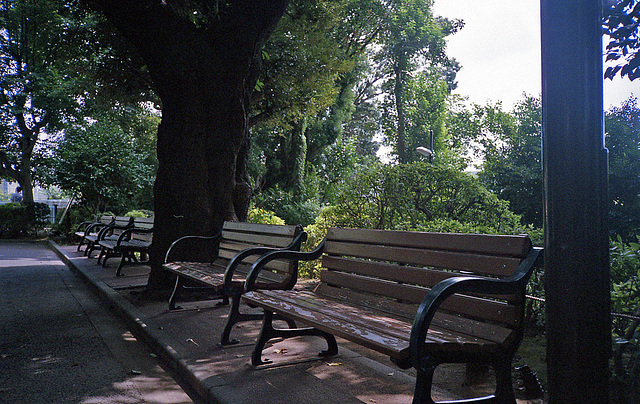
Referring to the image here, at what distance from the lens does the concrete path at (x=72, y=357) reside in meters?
3.57

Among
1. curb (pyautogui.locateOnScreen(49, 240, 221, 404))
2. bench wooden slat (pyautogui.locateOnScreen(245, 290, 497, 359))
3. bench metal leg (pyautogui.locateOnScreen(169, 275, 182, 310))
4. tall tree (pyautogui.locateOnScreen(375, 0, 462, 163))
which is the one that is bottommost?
curb (pyautogui.locateOnScreen(49, 240, 221, 404))

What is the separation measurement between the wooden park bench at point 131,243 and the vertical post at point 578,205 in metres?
7.40

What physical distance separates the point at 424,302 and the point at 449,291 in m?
0.13

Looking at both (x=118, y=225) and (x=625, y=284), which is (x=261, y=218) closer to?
(x=118, y=225)

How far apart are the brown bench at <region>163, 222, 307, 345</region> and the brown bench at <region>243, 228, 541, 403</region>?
0.42 metres

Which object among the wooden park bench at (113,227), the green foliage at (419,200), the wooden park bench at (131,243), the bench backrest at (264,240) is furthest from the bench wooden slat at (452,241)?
the wooden park bench at (113,227)

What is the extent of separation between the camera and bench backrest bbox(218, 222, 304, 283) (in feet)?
15.4

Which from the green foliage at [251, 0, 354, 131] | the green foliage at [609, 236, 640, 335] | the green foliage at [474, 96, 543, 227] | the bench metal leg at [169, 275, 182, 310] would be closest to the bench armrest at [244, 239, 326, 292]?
the bench metal leg at [169, 275, 182, 310]

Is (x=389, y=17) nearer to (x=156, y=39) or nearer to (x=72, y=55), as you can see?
(x=72, y=55)

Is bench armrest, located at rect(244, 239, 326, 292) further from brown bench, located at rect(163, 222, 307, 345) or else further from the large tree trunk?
the large tree trunk

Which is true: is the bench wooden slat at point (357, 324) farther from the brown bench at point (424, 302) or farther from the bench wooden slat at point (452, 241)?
the bench wooden slat at point (452, 241)

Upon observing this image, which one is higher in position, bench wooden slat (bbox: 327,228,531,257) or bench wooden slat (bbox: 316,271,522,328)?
bench wooden slat (bbox: 327,228,531,257)

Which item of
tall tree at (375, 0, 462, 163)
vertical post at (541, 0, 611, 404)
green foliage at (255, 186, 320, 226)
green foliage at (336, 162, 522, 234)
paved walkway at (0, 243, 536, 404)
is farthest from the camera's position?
tall tree at (375, 0, 462, 163)

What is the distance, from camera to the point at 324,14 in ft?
39.8
